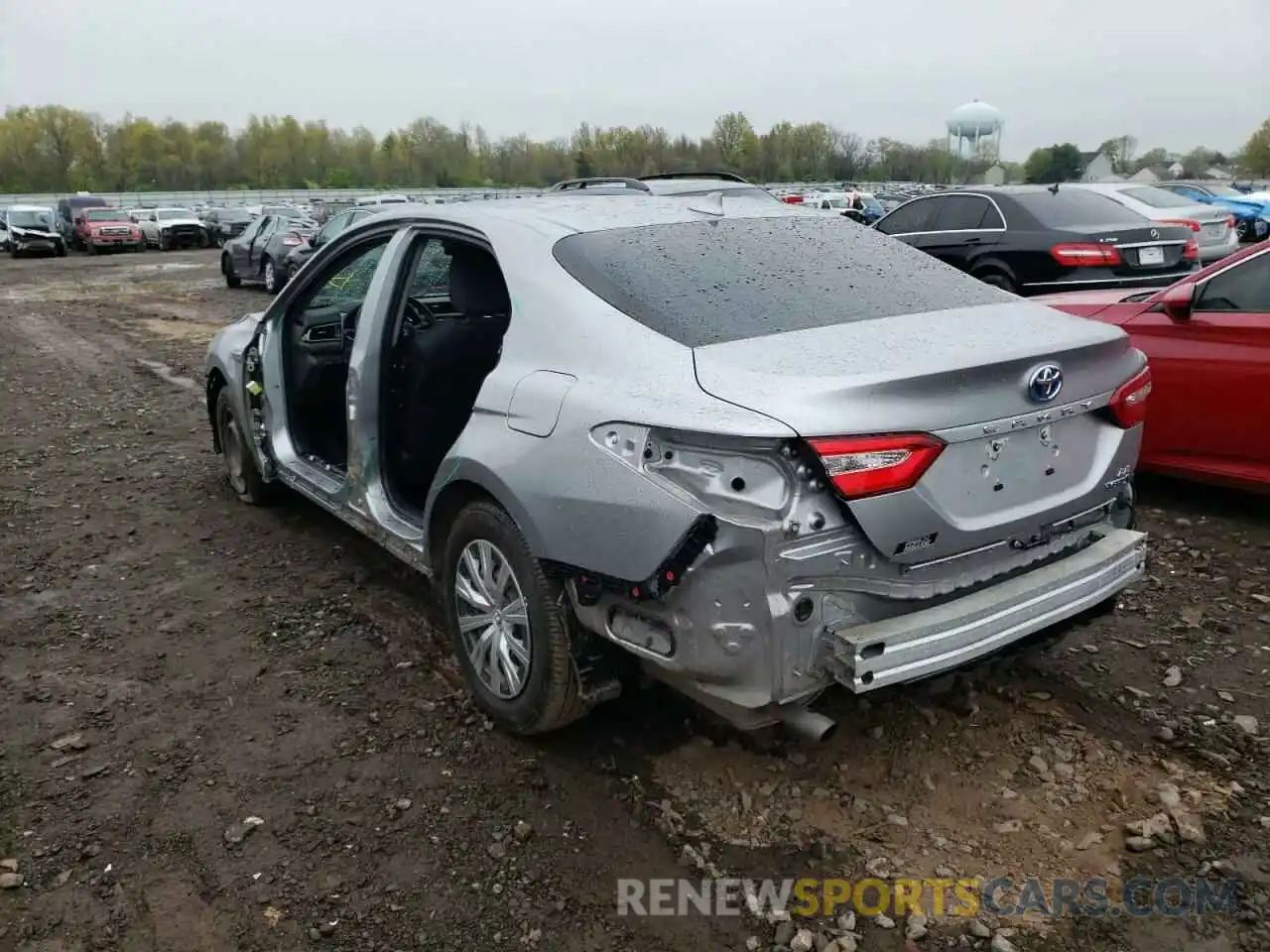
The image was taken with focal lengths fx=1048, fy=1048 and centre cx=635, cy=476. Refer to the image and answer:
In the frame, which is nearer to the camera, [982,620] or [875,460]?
[875,460]

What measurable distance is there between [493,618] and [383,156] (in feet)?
373

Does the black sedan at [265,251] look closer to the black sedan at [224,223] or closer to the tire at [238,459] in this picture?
the tire at [238,459]

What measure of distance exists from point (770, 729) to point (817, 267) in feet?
4.97

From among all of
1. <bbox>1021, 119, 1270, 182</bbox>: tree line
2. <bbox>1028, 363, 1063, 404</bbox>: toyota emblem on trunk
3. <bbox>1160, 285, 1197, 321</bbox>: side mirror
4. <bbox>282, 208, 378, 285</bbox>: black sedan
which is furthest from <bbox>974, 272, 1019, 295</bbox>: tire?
<bbox>1021, 119, 1270, 182</bbox>: tree line

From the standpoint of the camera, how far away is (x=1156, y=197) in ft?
45.6

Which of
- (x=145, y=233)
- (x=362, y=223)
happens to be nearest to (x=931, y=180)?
(x=145, y=233)

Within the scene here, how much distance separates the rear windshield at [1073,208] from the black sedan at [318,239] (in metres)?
8.23

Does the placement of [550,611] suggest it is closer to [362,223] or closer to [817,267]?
[817,267]

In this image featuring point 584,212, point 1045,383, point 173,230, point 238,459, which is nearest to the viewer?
point 1045,383

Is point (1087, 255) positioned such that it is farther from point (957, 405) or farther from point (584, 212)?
point (957, 405)

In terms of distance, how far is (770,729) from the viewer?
338cm

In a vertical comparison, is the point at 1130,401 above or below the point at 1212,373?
above

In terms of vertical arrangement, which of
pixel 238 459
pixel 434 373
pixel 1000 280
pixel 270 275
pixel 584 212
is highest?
pixel 584 212

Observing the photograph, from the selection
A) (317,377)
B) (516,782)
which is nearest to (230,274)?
(317,377)
